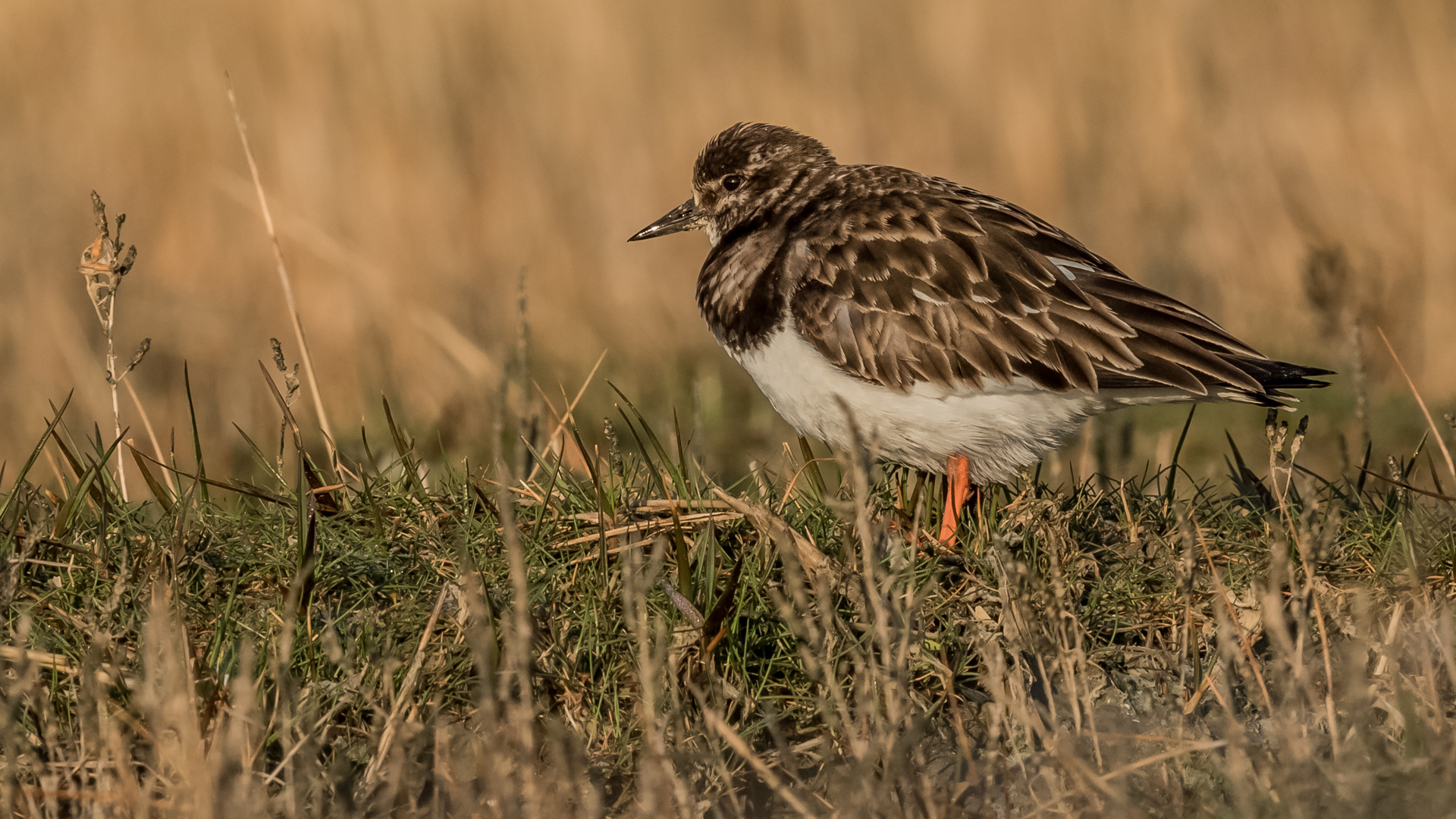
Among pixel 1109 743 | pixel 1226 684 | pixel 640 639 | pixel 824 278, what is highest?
pixel 824 278

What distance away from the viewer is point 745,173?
581 cm

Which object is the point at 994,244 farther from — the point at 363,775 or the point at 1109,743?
the point at 363,775

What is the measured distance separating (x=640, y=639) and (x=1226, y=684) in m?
1.28

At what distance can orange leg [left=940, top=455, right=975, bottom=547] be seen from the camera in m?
4.52

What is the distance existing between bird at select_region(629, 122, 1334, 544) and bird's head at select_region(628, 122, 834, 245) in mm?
792

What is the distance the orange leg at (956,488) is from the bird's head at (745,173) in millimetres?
1488

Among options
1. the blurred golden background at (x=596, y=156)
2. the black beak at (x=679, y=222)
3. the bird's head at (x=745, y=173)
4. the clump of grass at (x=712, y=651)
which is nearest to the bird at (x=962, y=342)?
the clump of grass at (x=712, y=651)

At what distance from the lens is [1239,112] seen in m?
10.7

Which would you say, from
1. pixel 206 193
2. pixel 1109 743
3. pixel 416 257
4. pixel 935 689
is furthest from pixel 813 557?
pixel 206 193

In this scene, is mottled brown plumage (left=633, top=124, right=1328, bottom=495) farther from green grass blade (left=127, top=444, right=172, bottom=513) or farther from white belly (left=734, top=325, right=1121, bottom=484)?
green grass blade (left=127, top=444, right=172, bottom=513)

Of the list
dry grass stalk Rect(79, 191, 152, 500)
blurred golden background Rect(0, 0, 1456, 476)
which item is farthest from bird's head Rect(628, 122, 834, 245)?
blurred golden background Rect(0, 0, 1456, 476)

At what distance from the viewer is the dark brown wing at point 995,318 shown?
14.8 ft

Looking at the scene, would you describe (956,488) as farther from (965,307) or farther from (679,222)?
(679,222)

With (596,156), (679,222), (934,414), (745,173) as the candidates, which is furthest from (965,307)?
(596,156)
